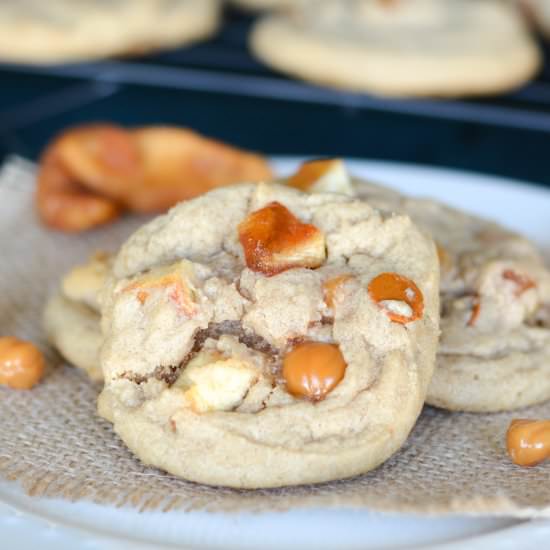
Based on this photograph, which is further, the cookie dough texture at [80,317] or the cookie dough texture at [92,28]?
the cookie dough texture at [92,28]

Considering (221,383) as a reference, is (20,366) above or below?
below

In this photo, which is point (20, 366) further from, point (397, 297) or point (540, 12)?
point (540, 12)

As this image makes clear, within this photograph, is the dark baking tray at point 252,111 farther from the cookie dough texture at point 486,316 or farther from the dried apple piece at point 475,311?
the dried apple piece at point 475,311

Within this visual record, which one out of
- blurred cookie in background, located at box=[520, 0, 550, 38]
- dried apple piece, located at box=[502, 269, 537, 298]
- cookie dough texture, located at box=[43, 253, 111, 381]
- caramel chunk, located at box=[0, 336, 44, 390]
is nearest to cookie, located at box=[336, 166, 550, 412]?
dried apple piece, located at box=[502, 269, 537, 298]

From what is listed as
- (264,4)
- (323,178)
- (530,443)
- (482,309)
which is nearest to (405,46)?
(264,4)

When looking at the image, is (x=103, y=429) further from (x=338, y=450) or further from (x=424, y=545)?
(x=424, y=545)

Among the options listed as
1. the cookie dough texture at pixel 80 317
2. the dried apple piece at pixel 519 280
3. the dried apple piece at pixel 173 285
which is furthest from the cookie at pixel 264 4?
the dried apple piece at pixel 173 285
